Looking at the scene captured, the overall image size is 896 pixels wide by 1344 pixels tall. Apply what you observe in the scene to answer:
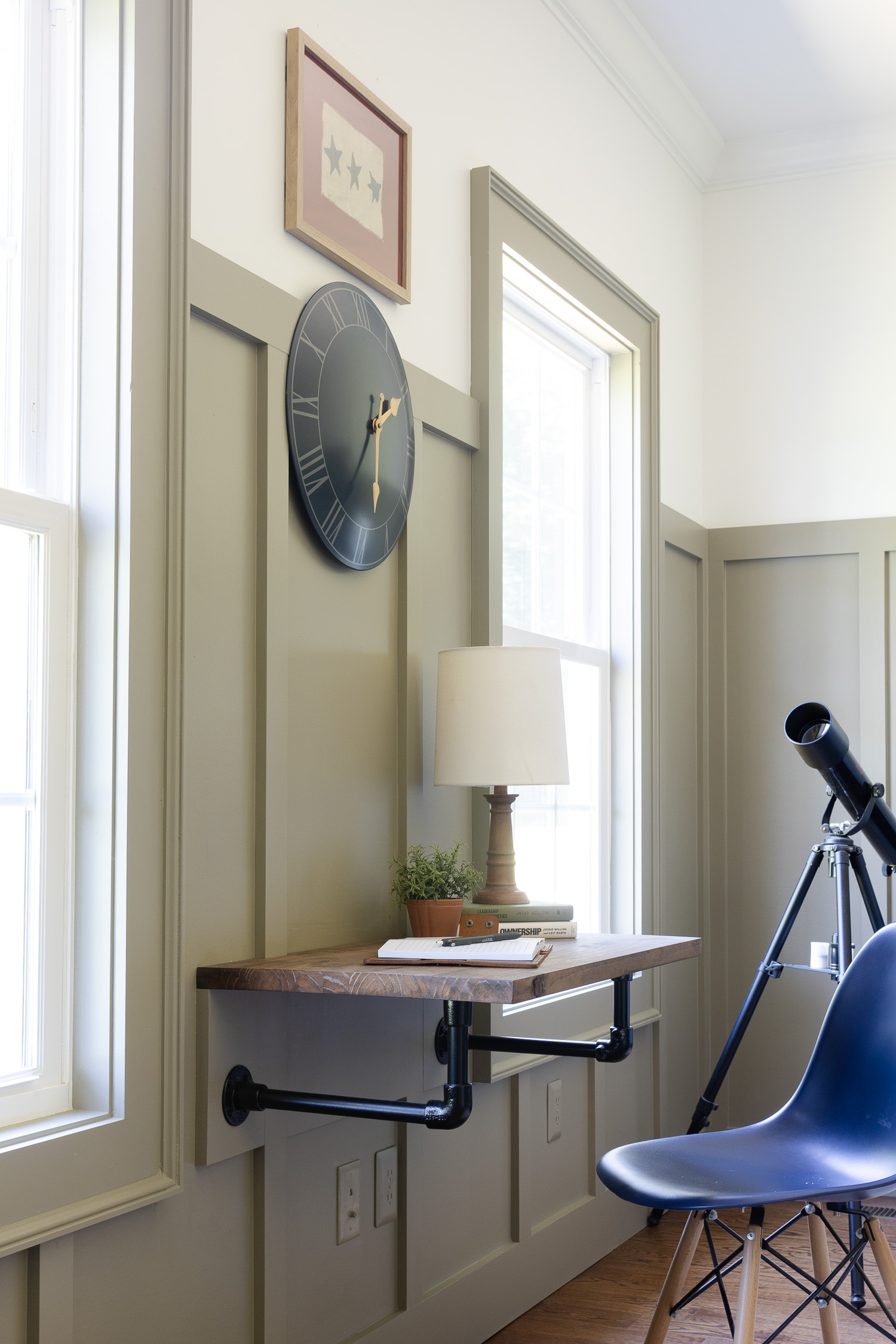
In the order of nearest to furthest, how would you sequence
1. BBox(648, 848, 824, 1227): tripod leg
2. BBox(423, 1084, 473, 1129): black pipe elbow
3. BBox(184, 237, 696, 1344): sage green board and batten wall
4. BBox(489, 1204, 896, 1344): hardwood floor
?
BBox(423, 1084, 473, 1129): black pipe elbow
BBox(184, 237, 696, 1344): sage green board and batten wall
BBox(489, 1204, 896, 1344): hardwood floor
BBox(648, 848, 824, 1227): tripod leg

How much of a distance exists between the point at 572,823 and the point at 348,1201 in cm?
144

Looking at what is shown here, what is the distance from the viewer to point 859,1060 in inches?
78.7

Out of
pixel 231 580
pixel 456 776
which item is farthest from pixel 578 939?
pixel 231 580

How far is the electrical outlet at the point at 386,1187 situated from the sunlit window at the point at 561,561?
34.8 inches

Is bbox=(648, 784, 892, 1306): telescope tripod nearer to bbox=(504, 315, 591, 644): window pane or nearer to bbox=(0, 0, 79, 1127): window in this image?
bbox=(504, 315, 591, 644): window pane

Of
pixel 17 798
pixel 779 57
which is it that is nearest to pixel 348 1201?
pixel 17 798

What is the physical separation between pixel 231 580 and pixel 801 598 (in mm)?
2703

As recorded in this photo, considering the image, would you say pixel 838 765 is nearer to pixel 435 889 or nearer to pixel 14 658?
pixel 435 889

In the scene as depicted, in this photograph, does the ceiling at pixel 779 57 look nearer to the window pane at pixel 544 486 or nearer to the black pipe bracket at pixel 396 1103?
the window pane at pixel 544 486

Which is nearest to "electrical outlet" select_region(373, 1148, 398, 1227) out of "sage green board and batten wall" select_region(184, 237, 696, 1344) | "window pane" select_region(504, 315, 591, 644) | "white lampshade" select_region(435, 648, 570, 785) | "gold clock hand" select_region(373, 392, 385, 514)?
"sage green board and batten wall" select_region(184, 237, 696, 1344)

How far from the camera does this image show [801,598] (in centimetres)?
417

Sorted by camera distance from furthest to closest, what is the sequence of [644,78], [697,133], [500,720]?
1. [697,133]
2. [644,78]
3. [500,720]

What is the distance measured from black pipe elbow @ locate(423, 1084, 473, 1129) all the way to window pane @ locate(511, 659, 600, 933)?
1249mm

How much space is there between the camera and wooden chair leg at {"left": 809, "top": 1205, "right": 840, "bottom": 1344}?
1958 millimetres
